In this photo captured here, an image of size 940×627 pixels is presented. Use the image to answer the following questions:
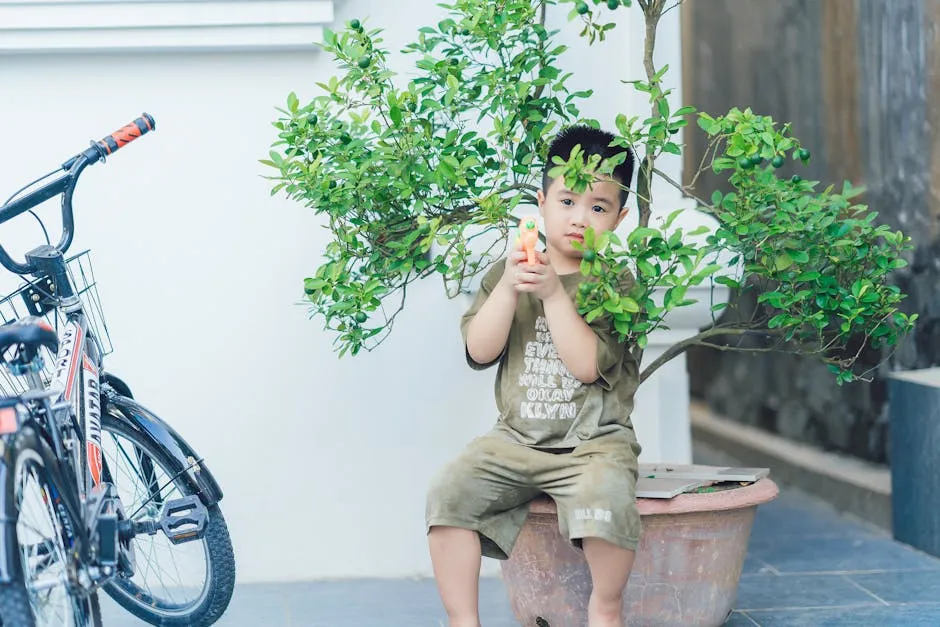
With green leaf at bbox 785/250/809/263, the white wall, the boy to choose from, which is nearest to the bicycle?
the white wall

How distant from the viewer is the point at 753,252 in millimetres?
2633

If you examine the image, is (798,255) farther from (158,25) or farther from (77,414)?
(158,25)

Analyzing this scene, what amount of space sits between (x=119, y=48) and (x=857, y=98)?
8.60 feet

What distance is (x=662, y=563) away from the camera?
8.81 ft

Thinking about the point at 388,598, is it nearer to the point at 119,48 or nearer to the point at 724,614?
the point at 724,614

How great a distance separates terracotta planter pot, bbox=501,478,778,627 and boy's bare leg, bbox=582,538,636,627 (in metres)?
0.14

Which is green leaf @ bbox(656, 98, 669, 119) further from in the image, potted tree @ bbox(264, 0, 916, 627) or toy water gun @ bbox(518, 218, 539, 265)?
toy water gun @ bbox(518, 218, 539, 265)

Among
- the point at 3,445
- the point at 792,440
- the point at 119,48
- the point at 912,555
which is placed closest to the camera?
the point at 3,445

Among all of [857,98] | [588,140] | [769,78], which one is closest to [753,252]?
[588,140]

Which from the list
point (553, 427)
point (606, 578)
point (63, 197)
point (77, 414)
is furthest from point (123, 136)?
point (606, 578)

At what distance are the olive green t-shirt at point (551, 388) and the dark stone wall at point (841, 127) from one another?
1702mm

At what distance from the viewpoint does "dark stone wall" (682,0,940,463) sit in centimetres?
396

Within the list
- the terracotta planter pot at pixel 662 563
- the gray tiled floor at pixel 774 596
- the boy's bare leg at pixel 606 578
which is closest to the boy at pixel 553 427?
the boy's bare leg at pixel 606 578

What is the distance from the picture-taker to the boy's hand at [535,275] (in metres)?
2.47
